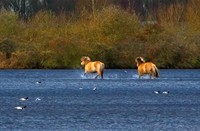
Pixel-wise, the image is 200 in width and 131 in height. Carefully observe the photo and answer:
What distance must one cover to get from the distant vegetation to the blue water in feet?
41.8

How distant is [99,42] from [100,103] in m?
36.1

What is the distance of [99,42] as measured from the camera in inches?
3046

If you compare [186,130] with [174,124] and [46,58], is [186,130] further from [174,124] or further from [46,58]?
[46,58]

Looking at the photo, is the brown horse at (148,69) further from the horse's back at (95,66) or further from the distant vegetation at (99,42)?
the distant vegetation at (99,42)

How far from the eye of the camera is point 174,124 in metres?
32.7

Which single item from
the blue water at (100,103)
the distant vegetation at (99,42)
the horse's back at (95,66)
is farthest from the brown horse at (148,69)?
the distant vegetation at (99,42)

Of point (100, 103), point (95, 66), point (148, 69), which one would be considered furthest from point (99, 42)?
point (100, 103)

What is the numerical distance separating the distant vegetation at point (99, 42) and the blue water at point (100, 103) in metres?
12.7

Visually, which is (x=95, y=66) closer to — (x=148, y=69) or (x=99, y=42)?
(x=148, y=69)

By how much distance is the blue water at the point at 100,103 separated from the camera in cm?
3256

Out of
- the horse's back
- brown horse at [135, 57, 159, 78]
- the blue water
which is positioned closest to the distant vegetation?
the blue water

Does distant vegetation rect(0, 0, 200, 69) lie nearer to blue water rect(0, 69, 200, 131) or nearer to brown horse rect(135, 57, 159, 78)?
blue water rect(0, 69, 200, 131)

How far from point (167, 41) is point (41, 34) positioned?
10092 mm

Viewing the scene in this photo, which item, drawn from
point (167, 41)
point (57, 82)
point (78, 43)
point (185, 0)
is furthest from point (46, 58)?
point (185, 0)
